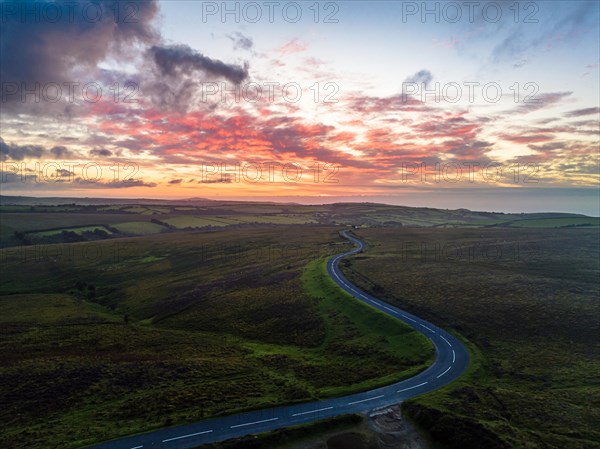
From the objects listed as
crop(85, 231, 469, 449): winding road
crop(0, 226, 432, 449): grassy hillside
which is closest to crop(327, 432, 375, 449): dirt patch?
crop(85, 231, 469, 449): winding road

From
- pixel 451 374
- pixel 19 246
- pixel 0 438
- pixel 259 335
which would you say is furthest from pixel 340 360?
pixel 19 246

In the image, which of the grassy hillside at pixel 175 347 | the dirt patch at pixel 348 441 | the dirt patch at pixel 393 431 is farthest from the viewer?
the grassy hillside at pixel 175 347

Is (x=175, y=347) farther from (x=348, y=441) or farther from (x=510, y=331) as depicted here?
(x=510, y=331)

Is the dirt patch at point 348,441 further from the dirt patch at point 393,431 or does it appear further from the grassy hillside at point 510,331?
the grassy hillside at point 510,331

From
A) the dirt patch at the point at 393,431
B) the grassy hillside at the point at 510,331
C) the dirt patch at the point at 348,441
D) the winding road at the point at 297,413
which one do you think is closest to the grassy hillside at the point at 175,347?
the winding road at the point at 297,413

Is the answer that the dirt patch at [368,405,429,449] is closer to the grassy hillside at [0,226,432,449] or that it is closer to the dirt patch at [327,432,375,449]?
the dirt patch at [327,432,375,449]

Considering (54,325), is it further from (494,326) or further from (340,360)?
(494,326)
